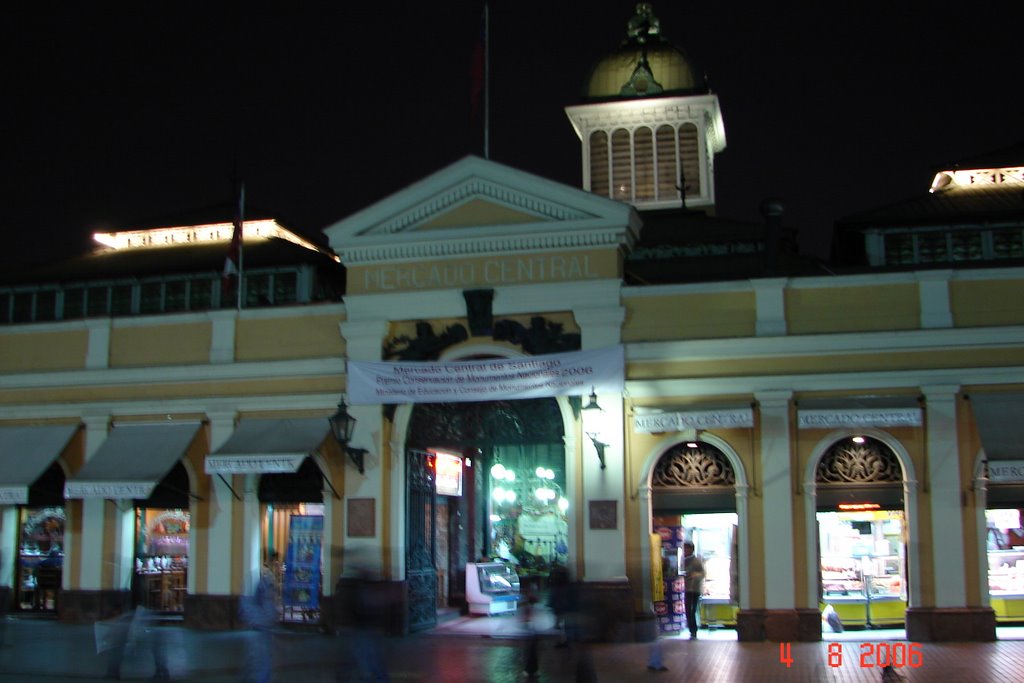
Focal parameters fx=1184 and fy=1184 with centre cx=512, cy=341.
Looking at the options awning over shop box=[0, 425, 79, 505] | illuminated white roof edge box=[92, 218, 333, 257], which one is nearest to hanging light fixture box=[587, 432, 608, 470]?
awning over shop box=[0, 425, 79, 505]

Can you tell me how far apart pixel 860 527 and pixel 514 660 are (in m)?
5.90

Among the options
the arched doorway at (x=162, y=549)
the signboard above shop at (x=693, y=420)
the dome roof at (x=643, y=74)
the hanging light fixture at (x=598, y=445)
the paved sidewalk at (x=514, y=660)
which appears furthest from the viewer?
the dome roof at (x=643, y=74)

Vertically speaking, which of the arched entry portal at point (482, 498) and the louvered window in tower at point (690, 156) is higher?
the louvered window in tower at point (690, 156)

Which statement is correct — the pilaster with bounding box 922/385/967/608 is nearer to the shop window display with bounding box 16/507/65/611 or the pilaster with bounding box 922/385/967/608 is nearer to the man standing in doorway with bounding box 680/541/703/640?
the man standing in doorway with bounding box 680/541/703/640

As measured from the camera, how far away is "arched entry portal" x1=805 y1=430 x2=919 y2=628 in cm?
1833

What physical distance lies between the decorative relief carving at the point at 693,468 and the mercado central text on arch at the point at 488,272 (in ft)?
10.2

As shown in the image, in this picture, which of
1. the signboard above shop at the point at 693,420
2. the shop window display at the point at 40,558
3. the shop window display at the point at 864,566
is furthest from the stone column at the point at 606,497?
the shop window display at the point at 40,558

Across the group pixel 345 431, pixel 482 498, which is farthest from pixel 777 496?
pixel 482 498

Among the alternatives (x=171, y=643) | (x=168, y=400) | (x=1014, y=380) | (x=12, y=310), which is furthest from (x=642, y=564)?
(x=12, y=310)

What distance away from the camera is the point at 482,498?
2550cm

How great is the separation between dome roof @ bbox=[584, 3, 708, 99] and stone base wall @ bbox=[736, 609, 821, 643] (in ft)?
55.6

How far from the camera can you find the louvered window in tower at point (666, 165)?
1220 inches

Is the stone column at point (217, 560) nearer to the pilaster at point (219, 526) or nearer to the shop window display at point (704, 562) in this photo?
the pilaster at point (219, 526)

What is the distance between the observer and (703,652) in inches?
669
